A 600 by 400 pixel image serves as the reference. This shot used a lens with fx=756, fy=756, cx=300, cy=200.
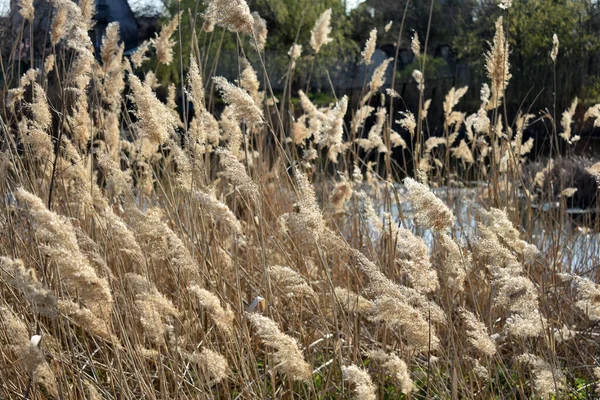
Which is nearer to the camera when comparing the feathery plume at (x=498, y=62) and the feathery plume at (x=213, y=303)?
the feathery plume at (x=213, y=303)

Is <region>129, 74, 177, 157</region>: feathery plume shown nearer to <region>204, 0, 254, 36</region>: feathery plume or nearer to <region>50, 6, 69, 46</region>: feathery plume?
<region>204, 0, 254, 36</region>: feathery plume

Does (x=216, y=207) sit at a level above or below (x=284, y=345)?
above

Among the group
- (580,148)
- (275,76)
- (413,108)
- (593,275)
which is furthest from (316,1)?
(593,275)

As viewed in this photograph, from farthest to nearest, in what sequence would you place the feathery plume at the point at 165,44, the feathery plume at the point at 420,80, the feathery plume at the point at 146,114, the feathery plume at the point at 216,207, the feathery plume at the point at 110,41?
the feathery plume at the point at 420,80
the feathery plume at the point at 165,44
the feathery plume at the point at 110,41
the feathery plume at the point at 146,114
the feathery plume at the point at 216,207

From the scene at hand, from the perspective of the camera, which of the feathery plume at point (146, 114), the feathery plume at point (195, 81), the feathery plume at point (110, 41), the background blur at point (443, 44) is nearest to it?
the feathery plume at point (146, 114)

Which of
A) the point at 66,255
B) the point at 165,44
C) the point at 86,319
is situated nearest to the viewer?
the point at 66,255

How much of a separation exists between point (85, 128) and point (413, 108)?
17.1 m

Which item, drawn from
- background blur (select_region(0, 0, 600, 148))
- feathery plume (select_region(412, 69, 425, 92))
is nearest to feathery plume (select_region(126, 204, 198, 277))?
feathery plume (select_region(412, 69, 425, 92))

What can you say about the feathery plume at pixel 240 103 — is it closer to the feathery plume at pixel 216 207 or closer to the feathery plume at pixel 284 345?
the feathery plume at pixel 216 207

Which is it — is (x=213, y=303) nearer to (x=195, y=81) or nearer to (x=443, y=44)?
(x=195, y=81)

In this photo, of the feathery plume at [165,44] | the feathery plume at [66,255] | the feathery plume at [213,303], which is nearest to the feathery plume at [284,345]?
the feathery plume at [213,303]

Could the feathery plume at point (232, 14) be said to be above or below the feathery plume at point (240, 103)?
above

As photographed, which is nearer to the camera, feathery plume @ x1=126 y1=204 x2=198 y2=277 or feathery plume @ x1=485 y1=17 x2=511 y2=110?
feathery plume @ x1=126 y1=204 x2=198 y2=277

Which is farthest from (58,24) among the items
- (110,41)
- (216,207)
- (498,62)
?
(498,62)
